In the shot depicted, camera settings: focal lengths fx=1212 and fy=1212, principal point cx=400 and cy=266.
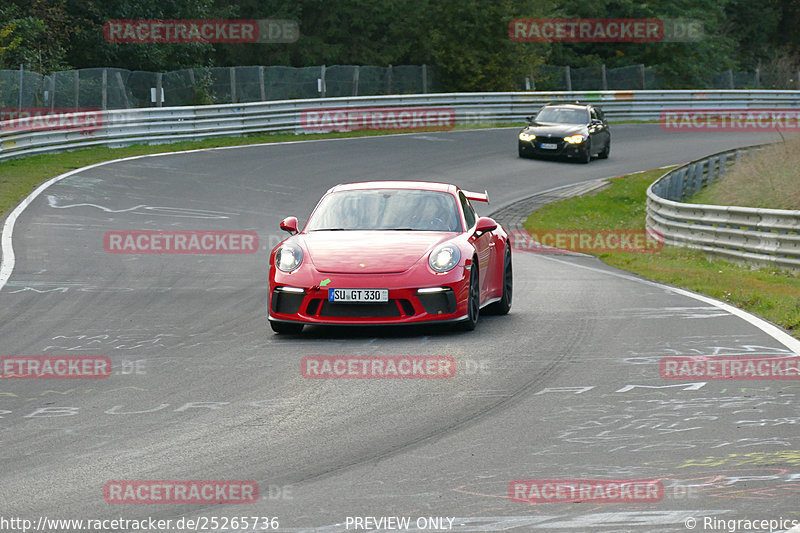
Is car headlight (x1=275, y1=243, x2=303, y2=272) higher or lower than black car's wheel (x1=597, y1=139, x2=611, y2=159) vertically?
higher

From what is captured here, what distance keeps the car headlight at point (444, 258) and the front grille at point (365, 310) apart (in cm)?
57

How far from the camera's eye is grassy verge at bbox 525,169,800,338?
13.2m

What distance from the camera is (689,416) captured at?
25.1 ft

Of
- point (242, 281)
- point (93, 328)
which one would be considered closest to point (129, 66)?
point (242, 281)

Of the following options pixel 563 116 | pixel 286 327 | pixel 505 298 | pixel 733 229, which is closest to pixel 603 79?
pixel 563 116

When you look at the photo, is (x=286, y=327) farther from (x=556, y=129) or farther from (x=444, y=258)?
(x=556, y=129)

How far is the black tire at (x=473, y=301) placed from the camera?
11061mm

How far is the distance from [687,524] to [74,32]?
43958 mm

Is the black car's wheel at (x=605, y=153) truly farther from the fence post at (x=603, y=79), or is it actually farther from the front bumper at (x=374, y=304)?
the front bumper at (x=374, y=304)

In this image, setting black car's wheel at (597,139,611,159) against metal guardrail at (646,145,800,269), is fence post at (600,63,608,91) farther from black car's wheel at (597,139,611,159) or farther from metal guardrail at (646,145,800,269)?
metal guardrail at (646,145,800,269)

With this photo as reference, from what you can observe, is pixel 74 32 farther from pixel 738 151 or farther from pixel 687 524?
pixel 687 524

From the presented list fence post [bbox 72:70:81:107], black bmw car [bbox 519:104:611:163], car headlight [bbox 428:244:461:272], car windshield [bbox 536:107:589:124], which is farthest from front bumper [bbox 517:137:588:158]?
car headlight [bbox 428:244:461:272]

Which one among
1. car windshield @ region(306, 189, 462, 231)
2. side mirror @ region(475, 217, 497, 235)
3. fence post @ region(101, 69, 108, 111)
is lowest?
side mirror @ region(475, 217, 497, 235)

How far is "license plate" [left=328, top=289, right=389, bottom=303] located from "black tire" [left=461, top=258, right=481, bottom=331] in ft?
2.86
